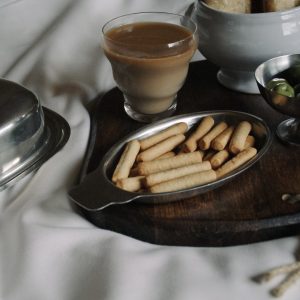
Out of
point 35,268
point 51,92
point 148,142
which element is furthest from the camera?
point 51,92

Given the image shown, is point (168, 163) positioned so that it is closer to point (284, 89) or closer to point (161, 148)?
point (161, 148)

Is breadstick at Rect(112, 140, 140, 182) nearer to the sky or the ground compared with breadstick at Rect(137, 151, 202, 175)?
nearer to the sky

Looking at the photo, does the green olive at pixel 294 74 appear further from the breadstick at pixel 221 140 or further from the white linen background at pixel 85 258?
the white linen background at pixel 85 258

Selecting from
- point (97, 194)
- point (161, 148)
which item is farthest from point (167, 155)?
point (97, 194)

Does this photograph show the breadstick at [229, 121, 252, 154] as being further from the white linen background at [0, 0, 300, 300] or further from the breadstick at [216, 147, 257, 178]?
the white linen background at [0, 0, 300, 300]

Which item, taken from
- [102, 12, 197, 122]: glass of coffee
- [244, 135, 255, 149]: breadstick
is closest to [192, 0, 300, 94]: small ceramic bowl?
[102, 12, 197, 122]: glass of coffee

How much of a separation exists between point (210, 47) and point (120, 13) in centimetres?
26

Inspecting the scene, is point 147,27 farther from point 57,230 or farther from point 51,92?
point 57,230

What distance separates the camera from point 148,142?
654 mm

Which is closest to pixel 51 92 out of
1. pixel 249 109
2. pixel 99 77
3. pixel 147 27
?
pixel 99 77

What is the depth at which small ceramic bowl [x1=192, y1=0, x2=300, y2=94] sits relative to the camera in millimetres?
703

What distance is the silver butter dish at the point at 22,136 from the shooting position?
66 cm

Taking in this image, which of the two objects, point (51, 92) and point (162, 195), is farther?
point (51, 92)

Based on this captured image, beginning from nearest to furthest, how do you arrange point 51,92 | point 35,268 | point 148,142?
point 35,268 < point 148,142 < point 51,92
